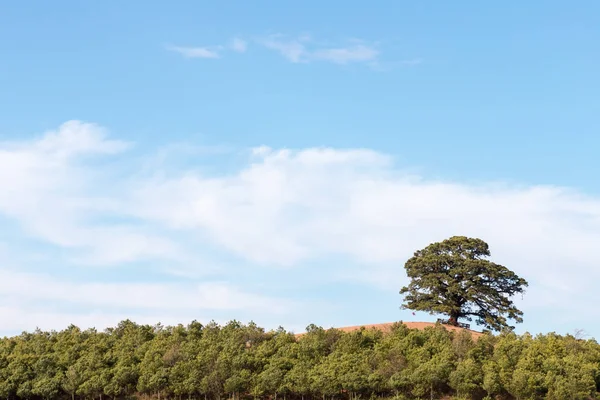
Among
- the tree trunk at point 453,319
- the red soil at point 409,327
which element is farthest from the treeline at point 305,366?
the tree trunk at point 453,319

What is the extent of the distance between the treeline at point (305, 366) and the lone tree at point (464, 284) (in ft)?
29.3

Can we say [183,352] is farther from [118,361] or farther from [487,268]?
[487,268]

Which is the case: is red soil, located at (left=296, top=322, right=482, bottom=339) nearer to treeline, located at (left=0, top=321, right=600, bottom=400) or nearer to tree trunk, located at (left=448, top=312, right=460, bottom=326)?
tree trunk, located at (left=448, top=312, right=460, bottom=326)

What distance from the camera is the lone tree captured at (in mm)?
79625

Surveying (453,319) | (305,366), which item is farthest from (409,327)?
(305,366)

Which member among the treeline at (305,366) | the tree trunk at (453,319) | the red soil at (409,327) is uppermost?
the tree trunk at (453,319)

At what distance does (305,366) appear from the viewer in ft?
208

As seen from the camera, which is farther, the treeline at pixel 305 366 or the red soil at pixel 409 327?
the red soil at pixel 409 327

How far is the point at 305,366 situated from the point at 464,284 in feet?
82.5

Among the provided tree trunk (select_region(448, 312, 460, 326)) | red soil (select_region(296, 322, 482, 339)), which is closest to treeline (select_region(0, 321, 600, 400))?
red soil (select_region(296, 322, 482, 339))

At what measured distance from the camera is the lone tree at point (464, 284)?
7962 cm

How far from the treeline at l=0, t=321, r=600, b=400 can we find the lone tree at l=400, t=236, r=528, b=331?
893 cm

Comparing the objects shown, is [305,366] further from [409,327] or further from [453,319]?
[453,319]

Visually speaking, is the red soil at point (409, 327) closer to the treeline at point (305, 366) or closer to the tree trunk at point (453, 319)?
the tree trunk at point (453, 319)
